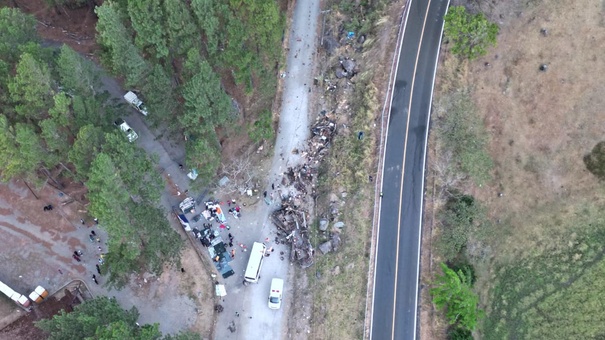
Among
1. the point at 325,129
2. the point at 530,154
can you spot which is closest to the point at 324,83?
the point at 325,129

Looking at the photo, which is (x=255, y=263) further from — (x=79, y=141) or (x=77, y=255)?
(x=79, y=141)

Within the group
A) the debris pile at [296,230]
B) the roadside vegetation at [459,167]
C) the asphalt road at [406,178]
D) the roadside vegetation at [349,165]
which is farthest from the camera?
the debris pile at [296,230]

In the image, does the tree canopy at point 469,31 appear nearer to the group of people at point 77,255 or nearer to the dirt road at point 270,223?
the dirt road at point 270,223

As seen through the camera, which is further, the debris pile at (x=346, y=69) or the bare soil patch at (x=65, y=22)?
the bare soil patch at (x=65, y=22)

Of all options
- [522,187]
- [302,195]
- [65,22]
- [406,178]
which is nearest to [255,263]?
[302,195]

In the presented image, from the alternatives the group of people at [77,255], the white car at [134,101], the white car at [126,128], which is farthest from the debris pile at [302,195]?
the group of people at [77,255]

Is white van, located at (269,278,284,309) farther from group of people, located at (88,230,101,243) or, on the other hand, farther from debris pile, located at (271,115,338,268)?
group of people, located at (88,230,101,243)

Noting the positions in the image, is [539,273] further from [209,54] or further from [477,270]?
[209,54]
